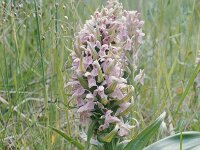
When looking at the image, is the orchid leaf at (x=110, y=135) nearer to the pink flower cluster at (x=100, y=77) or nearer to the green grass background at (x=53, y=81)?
the pink flower cluster at (x=100, y=77)

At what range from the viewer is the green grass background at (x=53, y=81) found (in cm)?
153

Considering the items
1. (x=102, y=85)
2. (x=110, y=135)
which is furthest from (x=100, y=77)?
Result: (x=110, y=135)

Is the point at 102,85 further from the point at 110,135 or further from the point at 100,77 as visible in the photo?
the point at 110,135

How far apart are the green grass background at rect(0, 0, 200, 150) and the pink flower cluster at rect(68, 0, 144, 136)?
7 cm

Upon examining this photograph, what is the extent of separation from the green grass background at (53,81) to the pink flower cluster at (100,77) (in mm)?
70

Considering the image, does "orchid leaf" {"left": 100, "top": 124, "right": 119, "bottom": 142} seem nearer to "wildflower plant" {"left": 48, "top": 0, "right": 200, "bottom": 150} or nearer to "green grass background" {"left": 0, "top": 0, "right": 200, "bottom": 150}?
"wildflower plant" {"left": 48, "top": 0, "right": 200, "bottom": 150}

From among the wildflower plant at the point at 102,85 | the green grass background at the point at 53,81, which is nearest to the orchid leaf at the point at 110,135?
the wildflower plant at the point at 102,85

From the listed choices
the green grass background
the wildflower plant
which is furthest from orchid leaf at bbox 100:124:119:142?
Result: the green grass background

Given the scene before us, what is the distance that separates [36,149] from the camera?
1.63m

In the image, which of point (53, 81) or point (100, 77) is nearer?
point (100, 77)

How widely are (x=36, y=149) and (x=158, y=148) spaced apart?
1.59 feet

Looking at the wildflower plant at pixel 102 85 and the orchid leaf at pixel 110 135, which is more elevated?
the wildflower plant at pixel 102 85

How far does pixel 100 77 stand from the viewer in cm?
116

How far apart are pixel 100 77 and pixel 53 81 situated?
0.77 metres
